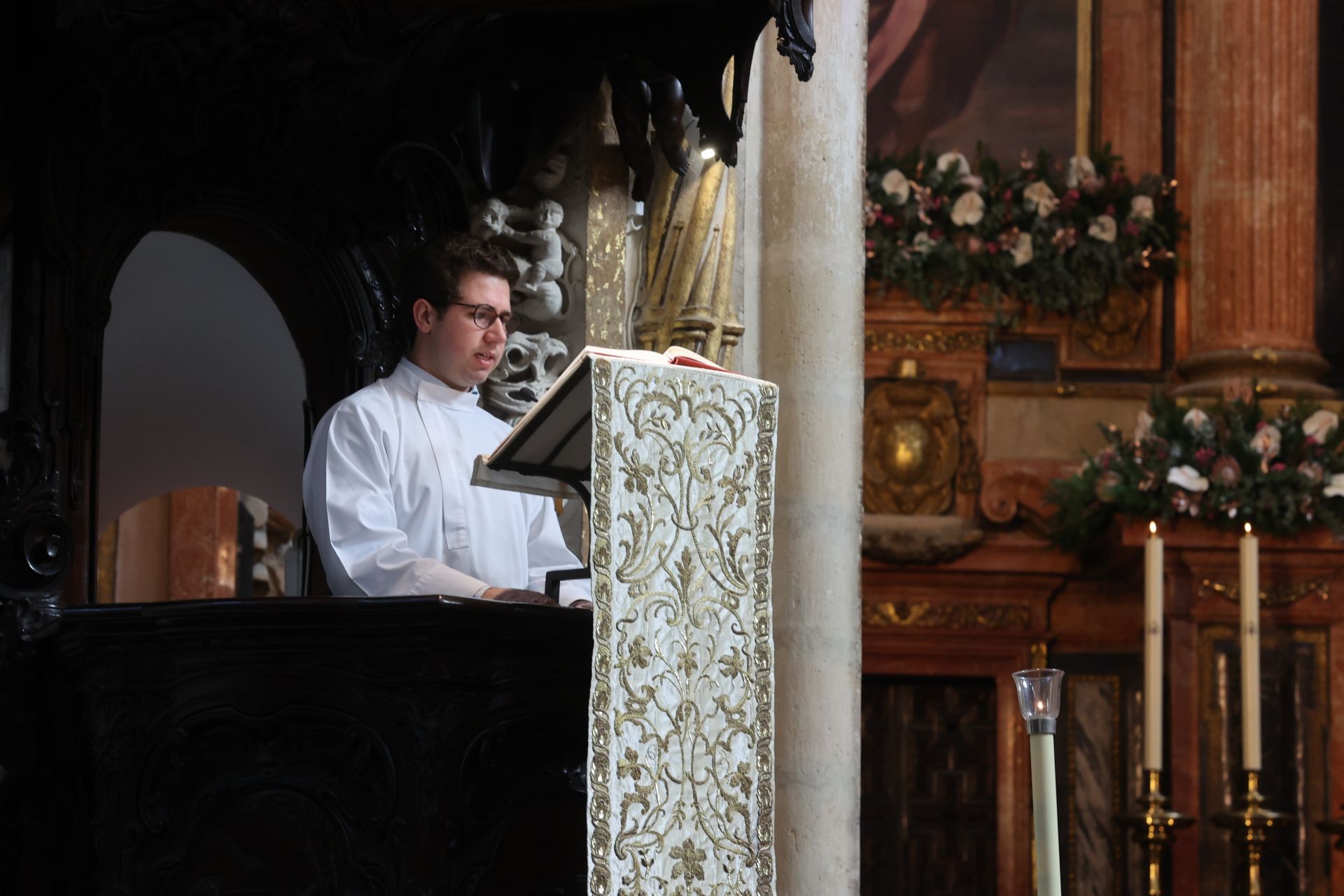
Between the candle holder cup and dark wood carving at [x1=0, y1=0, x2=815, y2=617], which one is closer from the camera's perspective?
the candle holder cup

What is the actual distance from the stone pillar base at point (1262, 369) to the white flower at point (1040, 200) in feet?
2.85

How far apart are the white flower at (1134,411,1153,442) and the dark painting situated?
5.41 feet

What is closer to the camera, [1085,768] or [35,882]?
[35,882]

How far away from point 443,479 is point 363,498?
0.28m

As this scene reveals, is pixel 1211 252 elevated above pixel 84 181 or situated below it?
above

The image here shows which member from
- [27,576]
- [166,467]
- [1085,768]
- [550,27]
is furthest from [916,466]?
[27,576]

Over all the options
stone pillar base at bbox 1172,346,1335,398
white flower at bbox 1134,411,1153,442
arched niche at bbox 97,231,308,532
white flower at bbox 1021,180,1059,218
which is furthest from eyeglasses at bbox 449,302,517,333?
stone pillar base at bbox 1172,346,1335,398

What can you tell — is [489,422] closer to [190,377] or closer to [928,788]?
[190,377]

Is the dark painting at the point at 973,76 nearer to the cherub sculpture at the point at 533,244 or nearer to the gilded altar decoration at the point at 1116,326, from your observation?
the gilded altar decoration at the point at 1116,326

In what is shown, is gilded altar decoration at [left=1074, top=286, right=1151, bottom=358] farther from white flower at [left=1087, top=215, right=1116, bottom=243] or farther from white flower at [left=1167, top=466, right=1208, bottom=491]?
white flower at [left=1167, top=466, right=1208, bottom=491]

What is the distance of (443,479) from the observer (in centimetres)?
488

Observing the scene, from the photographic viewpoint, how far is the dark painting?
9.38 m

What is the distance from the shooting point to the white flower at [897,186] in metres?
8.91

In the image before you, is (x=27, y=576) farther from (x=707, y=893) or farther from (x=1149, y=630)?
(x=1149, y=630)
